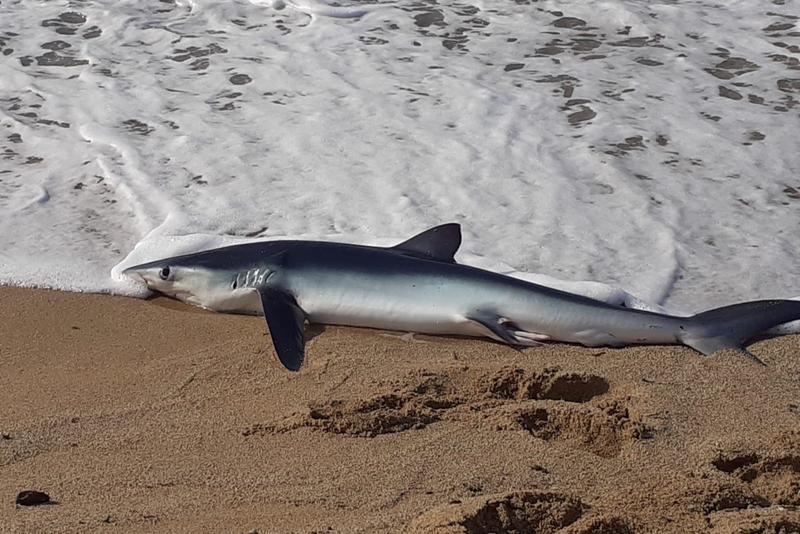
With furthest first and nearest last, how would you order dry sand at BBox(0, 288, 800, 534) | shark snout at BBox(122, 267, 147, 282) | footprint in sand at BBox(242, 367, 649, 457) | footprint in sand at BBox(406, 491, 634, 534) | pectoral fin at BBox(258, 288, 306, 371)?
shark snout at BBox(122, 267, 147, 282), pectoral fin at BBox(258, 288, 306, 371), footprint in sand at BBox(242, 367, 649, 457), dry sand at BBox(0, 288, 800, 534), footprint in sand at BBox(406, 491, 634, 534)

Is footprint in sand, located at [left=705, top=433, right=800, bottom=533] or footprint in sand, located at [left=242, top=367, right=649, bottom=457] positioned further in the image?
footprint in sand, located at [left=242, top=367, right=649, bottom=457]

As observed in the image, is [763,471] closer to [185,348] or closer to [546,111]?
[185,348]

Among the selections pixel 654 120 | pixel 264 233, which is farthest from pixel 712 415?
pixel 654 120

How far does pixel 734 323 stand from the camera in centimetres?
407

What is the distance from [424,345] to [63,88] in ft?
13.6

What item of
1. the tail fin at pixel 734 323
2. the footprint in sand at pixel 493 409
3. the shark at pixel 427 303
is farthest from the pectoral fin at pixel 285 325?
the tail fin at pixel 734 323

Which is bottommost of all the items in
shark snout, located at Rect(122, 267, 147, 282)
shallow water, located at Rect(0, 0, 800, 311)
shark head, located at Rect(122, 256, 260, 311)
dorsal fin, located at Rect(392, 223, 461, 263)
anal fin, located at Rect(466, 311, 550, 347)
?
shallow water, located at Rect(0, 0, 800, 311)

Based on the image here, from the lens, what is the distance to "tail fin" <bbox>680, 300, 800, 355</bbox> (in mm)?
4027

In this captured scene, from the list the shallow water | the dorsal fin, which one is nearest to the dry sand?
the dorsal fin

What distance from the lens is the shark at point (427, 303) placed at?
4035mm

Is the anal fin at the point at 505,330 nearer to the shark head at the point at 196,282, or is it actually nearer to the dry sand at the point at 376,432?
the dry sand at the point at 376,432

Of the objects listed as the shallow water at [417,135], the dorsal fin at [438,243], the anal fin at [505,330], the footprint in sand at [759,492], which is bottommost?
the shallow water at [417,135]

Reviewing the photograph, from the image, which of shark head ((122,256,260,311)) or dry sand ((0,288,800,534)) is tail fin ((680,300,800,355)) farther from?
shark head ((122,256,260,311))

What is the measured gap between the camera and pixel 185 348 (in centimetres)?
405
